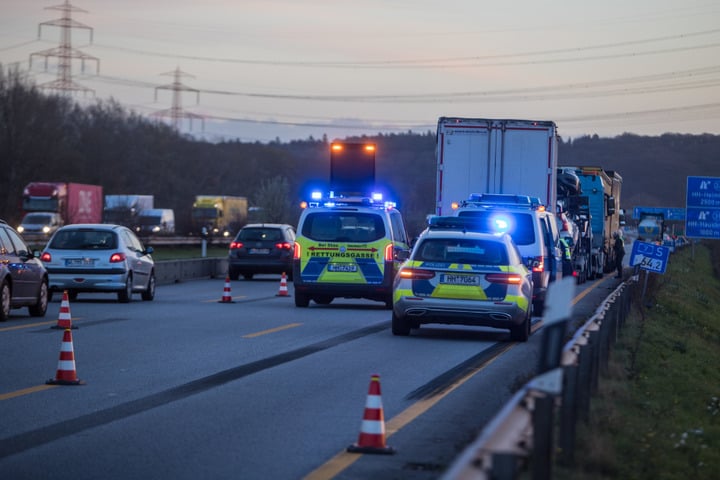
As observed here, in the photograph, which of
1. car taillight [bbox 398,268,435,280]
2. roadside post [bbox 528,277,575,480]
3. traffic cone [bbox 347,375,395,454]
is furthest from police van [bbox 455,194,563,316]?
roadside post [bbox 528,277,575,480]

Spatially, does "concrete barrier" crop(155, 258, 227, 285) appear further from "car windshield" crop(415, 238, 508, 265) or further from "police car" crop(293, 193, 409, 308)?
"car windshield" crop(415, 238, 508, 265)

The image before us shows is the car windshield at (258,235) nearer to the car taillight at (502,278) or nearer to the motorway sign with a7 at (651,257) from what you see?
the motorway sign with a7 at (651,257)

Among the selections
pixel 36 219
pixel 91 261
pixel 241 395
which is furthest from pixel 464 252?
pixel 36 219

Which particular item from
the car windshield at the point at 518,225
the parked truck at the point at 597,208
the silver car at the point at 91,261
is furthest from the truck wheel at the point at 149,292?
the parked truck at the point at 597,208

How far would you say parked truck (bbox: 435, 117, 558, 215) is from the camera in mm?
27328

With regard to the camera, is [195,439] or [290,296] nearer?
[195,439]

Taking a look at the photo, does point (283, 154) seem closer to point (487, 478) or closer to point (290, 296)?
point (290, 296)

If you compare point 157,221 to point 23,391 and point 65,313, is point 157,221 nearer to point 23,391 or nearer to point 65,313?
point 65,313

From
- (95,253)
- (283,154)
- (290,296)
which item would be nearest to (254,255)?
(290,296)

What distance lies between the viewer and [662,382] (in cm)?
1466

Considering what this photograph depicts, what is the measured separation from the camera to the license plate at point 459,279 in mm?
18391

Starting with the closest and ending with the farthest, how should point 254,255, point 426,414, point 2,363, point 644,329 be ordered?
point 426,414 < point 2,363 < point 644,329 < point 254,255

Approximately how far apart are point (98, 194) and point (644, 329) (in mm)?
57721

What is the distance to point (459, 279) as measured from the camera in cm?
1841
